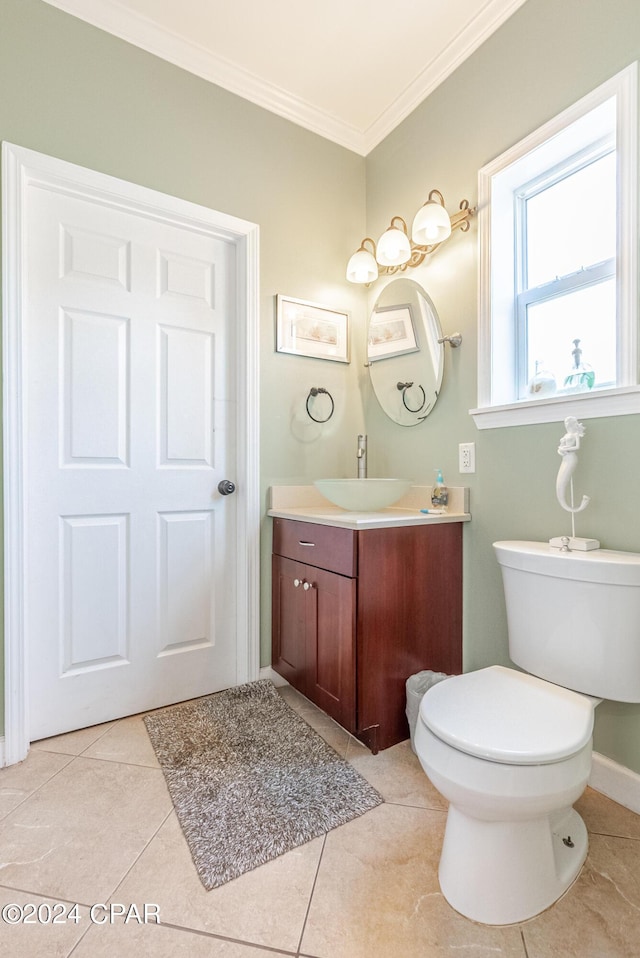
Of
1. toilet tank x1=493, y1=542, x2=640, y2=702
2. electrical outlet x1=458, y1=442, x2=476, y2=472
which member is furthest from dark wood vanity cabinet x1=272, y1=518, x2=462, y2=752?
toilet tank x1=493, y1=542, x2=640, y2=702

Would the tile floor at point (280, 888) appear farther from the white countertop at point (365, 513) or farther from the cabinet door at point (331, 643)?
the white countertop at point (365, 513)

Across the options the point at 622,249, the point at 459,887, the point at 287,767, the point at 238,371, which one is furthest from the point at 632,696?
the point at 238,371

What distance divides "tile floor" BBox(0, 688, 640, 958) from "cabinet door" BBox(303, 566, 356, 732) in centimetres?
25

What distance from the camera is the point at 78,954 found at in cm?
88

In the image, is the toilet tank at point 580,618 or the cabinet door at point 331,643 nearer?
the toilet tank at point 580,618

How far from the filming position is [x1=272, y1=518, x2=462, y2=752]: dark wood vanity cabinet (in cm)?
146

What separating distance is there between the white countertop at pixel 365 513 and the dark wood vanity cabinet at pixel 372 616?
3cm

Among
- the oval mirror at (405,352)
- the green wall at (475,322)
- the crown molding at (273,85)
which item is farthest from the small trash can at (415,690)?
the crown molding at (273,85)

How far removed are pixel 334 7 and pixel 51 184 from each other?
1.22m

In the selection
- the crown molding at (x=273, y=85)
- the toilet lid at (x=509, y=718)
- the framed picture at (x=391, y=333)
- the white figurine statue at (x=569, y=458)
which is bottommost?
the toilet lid at (x=509, y=718)

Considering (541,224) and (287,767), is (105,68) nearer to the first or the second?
(541,224)

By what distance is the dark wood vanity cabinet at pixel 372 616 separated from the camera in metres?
1.46

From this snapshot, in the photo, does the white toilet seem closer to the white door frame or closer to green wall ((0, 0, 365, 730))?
green wall ((0, 0, 365, 730))

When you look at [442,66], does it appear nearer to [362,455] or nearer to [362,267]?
[362,267]
